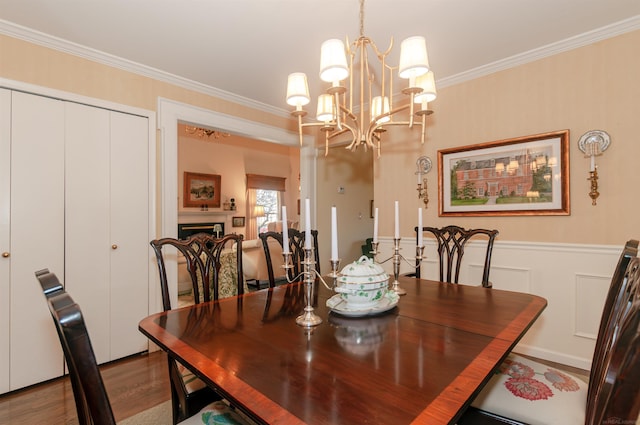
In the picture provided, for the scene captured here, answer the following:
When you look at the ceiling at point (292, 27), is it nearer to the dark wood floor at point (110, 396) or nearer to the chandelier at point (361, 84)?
the chandelier at point (361, 84)

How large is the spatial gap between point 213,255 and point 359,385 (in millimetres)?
1213

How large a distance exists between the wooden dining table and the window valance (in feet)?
19.2

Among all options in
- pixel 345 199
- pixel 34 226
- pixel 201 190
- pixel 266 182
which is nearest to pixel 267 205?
pixel 266 182

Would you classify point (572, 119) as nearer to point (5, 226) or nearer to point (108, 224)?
point (108, 224)

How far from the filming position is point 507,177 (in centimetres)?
271

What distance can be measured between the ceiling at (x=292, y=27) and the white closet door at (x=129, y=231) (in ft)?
2.04

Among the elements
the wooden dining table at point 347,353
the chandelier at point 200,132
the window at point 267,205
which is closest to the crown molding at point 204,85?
the wooden dining table at point 347,353

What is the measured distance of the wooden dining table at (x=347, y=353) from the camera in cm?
71

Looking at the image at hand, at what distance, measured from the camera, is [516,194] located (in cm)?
266

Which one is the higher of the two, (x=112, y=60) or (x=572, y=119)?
(x=112, y=60)

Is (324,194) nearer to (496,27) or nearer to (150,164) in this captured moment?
(150,164)

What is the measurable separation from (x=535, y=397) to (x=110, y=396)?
241 cm

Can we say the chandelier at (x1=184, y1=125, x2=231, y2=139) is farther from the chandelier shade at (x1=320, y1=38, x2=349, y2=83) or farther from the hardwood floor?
the chandelier shade at (x1=320, y1=38, x2=349, y2=83)

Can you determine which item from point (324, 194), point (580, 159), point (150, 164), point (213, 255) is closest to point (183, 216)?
point (324, 194)
